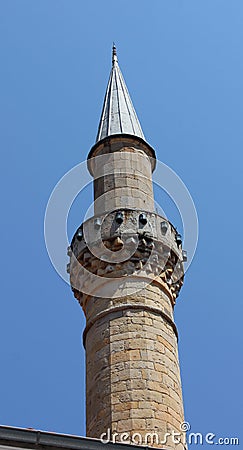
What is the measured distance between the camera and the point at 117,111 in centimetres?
1344

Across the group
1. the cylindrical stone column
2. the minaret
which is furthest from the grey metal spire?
the cylindrical stone column

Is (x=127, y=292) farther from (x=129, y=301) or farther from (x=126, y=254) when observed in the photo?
(x=126, y=254)

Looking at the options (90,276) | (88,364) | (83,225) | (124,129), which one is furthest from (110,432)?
(124,129)

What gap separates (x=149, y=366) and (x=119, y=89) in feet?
17.9

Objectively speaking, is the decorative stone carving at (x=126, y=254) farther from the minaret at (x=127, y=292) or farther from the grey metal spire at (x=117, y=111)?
the grey metal spire at (x=117, y=111)

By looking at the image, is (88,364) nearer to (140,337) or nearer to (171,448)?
(140,337)

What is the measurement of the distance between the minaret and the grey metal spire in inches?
1.3

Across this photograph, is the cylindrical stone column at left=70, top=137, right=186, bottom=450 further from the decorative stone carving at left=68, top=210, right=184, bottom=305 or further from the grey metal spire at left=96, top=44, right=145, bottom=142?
the grey metal spire at left=96, top=44, right=145, bottom=142

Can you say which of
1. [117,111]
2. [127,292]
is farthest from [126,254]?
[117,111]

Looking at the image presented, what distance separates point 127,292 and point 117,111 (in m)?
3.65

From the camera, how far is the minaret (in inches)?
388

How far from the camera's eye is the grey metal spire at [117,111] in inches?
508

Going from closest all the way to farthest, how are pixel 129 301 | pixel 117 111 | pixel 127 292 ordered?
pixel 129 301, pixel 127 292, pixel 117 111

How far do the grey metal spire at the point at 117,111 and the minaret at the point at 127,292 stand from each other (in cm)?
3
